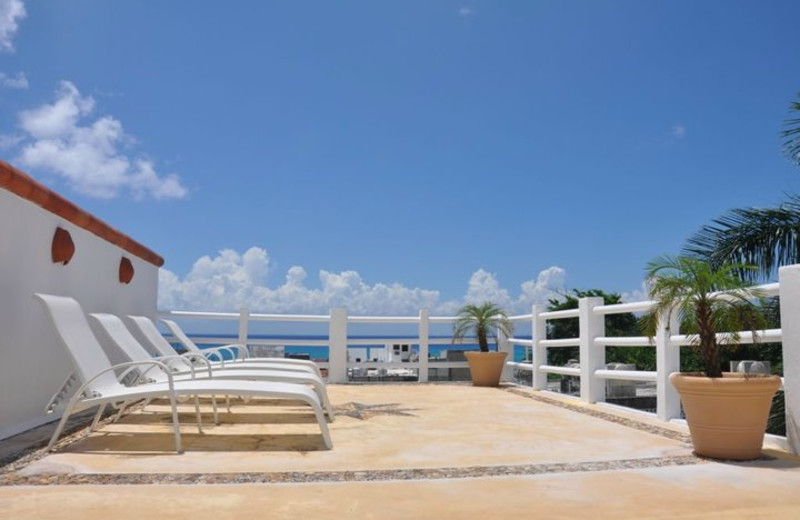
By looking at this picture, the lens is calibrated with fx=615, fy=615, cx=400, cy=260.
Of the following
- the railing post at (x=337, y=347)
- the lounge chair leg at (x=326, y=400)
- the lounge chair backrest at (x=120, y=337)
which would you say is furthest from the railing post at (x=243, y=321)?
the lounge chair leg at (x=326, y=400)

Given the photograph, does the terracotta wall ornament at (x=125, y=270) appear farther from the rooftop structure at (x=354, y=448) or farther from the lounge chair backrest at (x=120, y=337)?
the lounge chair backrest at (x=120, y=337)

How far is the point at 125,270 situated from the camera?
8492mm

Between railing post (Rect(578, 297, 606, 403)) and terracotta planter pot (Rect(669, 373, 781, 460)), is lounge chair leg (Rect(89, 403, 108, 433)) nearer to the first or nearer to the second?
terracotta planter pot (Rect(669, 373, 781, 460))

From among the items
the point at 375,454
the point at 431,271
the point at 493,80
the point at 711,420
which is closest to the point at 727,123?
the point at 493,80

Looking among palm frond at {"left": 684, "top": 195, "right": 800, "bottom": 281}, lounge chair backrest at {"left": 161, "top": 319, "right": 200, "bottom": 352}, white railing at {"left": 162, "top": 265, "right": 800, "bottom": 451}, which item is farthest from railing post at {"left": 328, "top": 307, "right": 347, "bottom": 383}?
palm frond at {"left": 684, "top": 195, "right": 800, "bottom": 281}

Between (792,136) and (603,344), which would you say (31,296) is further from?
(792,136)

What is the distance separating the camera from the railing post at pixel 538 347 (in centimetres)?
974

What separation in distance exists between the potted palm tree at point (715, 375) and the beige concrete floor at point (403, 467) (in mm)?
209

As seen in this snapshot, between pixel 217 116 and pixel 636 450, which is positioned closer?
pixel 636 450

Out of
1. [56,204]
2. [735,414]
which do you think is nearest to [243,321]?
[56,204]

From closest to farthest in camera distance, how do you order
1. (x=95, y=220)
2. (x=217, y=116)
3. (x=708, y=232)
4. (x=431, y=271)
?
(x=95, y=220)
(x=708, y=232)
(x=217, y=116)
(x=431, y=271)

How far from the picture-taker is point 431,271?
24594 millimetres

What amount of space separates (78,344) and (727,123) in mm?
16136

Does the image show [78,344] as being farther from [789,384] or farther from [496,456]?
[789,384]
